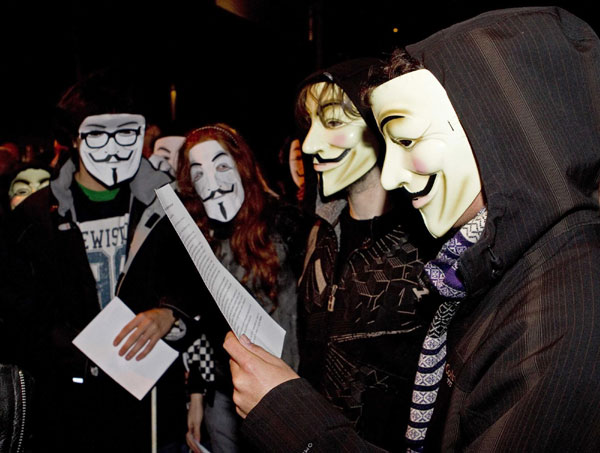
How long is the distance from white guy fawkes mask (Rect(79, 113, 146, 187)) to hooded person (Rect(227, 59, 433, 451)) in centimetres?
92

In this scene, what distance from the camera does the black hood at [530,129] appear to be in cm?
86

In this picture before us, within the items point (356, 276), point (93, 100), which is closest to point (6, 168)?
point (93, 100)

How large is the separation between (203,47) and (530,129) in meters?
7.13

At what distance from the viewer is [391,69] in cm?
117

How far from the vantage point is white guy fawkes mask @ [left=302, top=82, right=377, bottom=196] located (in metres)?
1.85

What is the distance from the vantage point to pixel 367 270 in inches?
63.8

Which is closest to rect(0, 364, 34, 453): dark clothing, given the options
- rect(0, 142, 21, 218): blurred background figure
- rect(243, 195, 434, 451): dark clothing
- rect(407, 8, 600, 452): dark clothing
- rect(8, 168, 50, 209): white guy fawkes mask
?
rect(407, 8, 600, 452): dark clothing

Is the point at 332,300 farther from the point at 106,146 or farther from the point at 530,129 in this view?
the point at 106,146

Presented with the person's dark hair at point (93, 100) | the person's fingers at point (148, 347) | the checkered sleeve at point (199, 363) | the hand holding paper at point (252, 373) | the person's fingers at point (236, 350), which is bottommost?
the checkered sleeve at point (199, 363)

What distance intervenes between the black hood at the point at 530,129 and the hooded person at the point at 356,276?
66 cm

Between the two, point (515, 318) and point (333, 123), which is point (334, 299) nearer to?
point (333, 123)

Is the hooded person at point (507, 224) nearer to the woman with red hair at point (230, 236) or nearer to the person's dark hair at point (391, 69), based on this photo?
the person's dark hair at point (391, 69)

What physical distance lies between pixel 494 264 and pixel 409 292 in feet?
2.17

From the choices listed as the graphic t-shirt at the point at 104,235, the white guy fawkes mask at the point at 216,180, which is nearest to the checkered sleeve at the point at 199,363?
the graphic t-shirt at the point at 104,235
